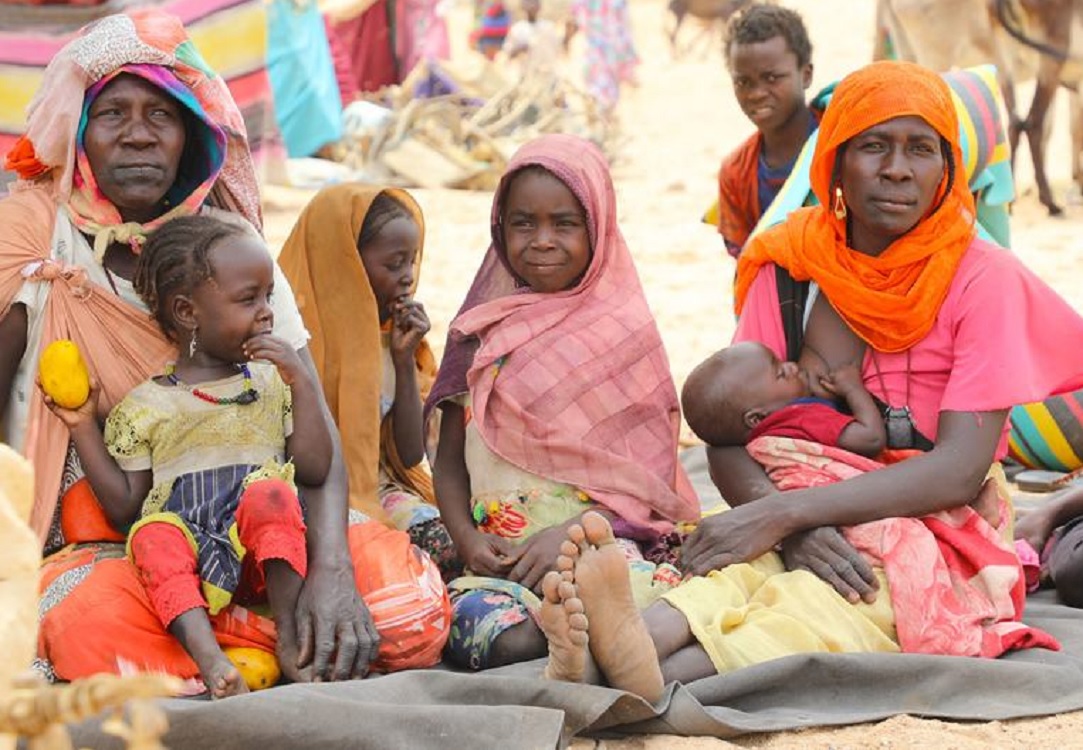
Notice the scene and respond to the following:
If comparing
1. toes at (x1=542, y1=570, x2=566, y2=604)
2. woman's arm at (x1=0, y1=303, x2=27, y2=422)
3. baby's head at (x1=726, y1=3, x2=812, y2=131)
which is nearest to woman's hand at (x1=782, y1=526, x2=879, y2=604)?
toes at (x1=542, y1=570, x2=566, y2=604)

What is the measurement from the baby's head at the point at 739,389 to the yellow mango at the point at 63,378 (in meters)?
1.38

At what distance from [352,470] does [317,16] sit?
34.0 feet

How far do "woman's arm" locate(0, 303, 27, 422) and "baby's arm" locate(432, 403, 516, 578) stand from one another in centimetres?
104

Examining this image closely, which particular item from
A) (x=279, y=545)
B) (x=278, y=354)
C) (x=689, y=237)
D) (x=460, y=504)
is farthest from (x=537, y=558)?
(x=689, y=237)

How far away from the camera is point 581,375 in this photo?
4184 mm

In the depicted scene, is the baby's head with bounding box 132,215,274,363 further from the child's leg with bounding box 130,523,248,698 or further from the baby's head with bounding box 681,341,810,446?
the baby's head with bounding box 681,341,810,446

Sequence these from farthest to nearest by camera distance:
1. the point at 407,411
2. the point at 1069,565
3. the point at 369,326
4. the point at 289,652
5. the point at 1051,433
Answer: the point at 1051,433, the point at 407,411, the point at 369,326, the point at 1069,565, the point at 289,652

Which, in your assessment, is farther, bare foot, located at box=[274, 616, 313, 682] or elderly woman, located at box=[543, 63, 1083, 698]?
elderly woman, located at box=[543, 63, 1083, 698]

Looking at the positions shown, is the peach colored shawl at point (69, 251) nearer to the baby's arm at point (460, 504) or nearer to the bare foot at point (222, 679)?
the bare foot at point (222, 679)

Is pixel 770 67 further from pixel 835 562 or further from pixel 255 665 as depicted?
pixel 255 665

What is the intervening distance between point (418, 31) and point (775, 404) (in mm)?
13835

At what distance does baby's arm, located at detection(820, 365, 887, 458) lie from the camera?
3.97 metres

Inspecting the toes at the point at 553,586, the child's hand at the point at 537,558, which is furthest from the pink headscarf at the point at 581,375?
the toes at the point at 553,586

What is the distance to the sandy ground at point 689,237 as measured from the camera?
3.51 meters
